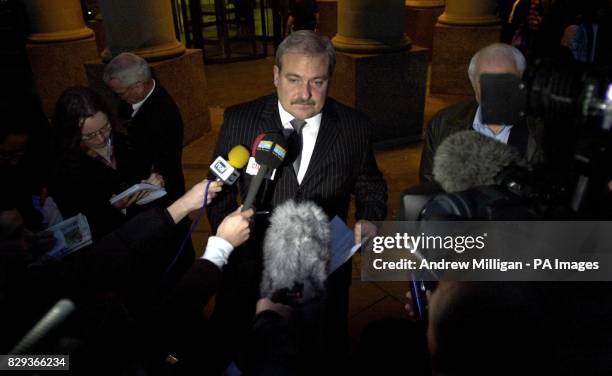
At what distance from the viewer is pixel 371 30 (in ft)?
17.7

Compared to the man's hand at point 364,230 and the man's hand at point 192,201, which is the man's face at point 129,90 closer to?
the man's hand at point 192,201

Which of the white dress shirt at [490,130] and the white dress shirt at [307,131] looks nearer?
the white dress shirt at [307,131]

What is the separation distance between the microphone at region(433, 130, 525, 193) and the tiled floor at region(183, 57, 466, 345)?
1990mm

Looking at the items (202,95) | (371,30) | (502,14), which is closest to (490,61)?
(371,30)

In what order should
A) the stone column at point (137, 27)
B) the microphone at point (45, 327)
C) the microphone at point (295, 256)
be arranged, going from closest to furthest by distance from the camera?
the microphone at point (45, 327)
the microphone at point (295, 256)
the stone column at point (137, 27)

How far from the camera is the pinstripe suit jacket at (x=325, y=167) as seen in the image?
234 cm

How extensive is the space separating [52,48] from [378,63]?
580cm

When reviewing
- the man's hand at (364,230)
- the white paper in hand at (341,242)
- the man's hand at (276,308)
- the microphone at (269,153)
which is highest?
the microphone at (269,153)

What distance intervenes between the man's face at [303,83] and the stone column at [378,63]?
3.19 meters

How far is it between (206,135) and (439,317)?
5949mm

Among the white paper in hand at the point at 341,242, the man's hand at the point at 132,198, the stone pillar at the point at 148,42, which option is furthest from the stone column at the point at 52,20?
the white paper in hand at the point at 341,242

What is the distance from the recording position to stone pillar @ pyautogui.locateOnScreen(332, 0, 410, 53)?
5.34 metres

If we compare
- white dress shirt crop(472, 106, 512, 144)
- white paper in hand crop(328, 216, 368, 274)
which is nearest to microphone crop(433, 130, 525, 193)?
white paper in hand crop(328, 216, 368, 274)

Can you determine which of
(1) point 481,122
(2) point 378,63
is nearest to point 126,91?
(1) point 481,122
